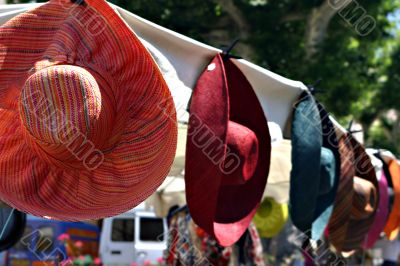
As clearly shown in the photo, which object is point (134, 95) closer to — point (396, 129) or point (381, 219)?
point (381, 219)

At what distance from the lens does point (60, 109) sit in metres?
2.30

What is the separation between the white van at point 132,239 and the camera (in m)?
12.8

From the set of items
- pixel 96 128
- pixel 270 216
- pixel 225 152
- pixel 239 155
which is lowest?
pixel 270 216

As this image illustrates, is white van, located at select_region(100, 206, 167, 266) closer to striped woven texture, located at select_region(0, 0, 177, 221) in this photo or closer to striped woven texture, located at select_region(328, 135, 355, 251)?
striped woven texture, located at select_region(328, 135, 355, 251)

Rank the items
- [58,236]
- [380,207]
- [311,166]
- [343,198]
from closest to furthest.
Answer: [311,166], [343,198], [380,207], [58,236]

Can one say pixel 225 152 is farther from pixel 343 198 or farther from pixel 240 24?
A: pixel 240 24

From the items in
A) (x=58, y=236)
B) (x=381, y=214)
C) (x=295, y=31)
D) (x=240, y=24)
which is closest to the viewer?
(x=381, y=214)

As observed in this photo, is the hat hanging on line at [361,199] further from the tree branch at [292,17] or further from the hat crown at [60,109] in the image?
the tree branch at [292,17]

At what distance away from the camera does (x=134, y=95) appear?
98.6 inches

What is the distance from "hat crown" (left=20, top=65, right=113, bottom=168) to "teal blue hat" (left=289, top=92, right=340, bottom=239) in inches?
84.6

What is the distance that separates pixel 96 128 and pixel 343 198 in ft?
10.7

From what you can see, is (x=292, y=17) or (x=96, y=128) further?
(x=292, y=17)

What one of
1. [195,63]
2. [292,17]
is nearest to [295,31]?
[292,17]

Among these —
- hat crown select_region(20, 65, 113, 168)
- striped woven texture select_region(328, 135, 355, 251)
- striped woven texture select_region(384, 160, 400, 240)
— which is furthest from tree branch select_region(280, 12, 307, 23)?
hat crown select_region(20, 65, 113, 168)
